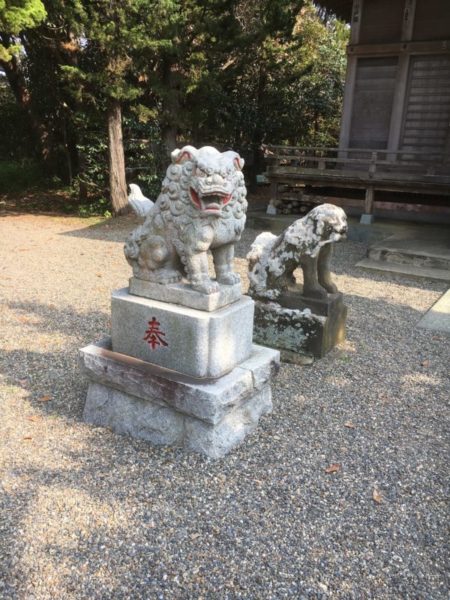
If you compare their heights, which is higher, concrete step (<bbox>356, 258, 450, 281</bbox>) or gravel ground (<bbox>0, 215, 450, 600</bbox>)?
gravel ground (<bbox>0, 215, 450, 600</bbox>)

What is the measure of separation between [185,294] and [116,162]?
30.2ft

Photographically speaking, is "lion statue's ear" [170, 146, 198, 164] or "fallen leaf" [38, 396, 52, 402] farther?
"fallen leaf" [38, 396, 52, 402]

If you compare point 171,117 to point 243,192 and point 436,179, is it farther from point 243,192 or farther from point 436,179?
point 243,192

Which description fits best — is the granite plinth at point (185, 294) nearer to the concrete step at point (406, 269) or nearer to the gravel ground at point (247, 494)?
the gravel ground at point (247, 494)

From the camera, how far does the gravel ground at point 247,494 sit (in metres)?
2.20

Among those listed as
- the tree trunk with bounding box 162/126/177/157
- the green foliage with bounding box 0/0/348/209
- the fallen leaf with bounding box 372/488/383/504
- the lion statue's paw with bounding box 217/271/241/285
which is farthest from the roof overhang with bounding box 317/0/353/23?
the fallen leaf with bounding box 372/488/383/504

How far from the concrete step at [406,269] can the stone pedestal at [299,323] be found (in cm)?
322

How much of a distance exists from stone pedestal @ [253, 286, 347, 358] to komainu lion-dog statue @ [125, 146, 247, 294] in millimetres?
1477

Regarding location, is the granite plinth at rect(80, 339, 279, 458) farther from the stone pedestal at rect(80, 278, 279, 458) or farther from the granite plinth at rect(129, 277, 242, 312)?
the granite plinth at rect(129, 277, 242, 312)

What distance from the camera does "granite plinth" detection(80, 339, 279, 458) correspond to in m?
2.91

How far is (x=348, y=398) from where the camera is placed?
3.89 m

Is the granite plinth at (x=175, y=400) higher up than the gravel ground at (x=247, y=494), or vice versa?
the granite plinth at (x=175, y=400)

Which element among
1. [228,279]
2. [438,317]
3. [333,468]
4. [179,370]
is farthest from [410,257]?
[179,370]

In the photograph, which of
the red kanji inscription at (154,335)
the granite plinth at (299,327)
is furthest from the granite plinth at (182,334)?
the granite plinth at (299,327)
